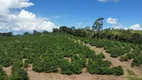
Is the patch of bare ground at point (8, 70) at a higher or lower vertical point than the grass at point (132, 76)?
higher

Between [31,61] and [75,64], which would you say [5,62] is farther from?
[75,64]

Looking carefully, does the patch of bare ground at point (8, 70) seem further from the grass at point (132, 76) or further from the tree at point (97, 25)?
the tree at point (97, 25)

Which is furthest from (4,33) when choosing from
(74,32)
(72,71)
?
(72,71)

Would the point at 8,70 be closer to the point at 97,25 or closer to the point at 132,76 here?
the point at 132,76

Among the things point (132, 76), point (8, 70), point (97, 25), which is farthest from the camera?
point (97, 25)

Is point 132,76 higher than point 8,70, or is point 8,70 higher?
point 8,70

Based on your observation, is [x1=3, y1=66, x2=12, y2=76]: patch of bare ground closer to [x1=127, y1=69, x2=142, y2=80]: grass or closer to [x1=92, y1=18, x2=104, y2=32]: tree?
[x1=127, y1=69, x2=142, y2=80]: grass

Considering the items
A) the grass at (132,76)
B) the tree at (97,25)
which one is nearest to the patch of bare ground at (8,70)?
the grass at (132,76)

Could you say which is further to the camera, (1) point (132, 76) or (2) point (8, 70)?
(1) point (132, 76)

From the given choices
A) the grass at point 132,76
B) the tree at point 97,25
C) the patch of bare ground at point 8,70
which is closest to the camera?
the patch of bare ground at point 8,70

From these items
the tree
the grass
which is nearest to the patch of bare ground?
the grass

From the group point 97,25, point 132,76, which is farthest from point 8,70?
point 97,25

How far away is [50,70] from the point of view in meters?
41.9

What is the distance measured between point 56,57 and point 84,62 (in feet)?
Answer: 17.3
